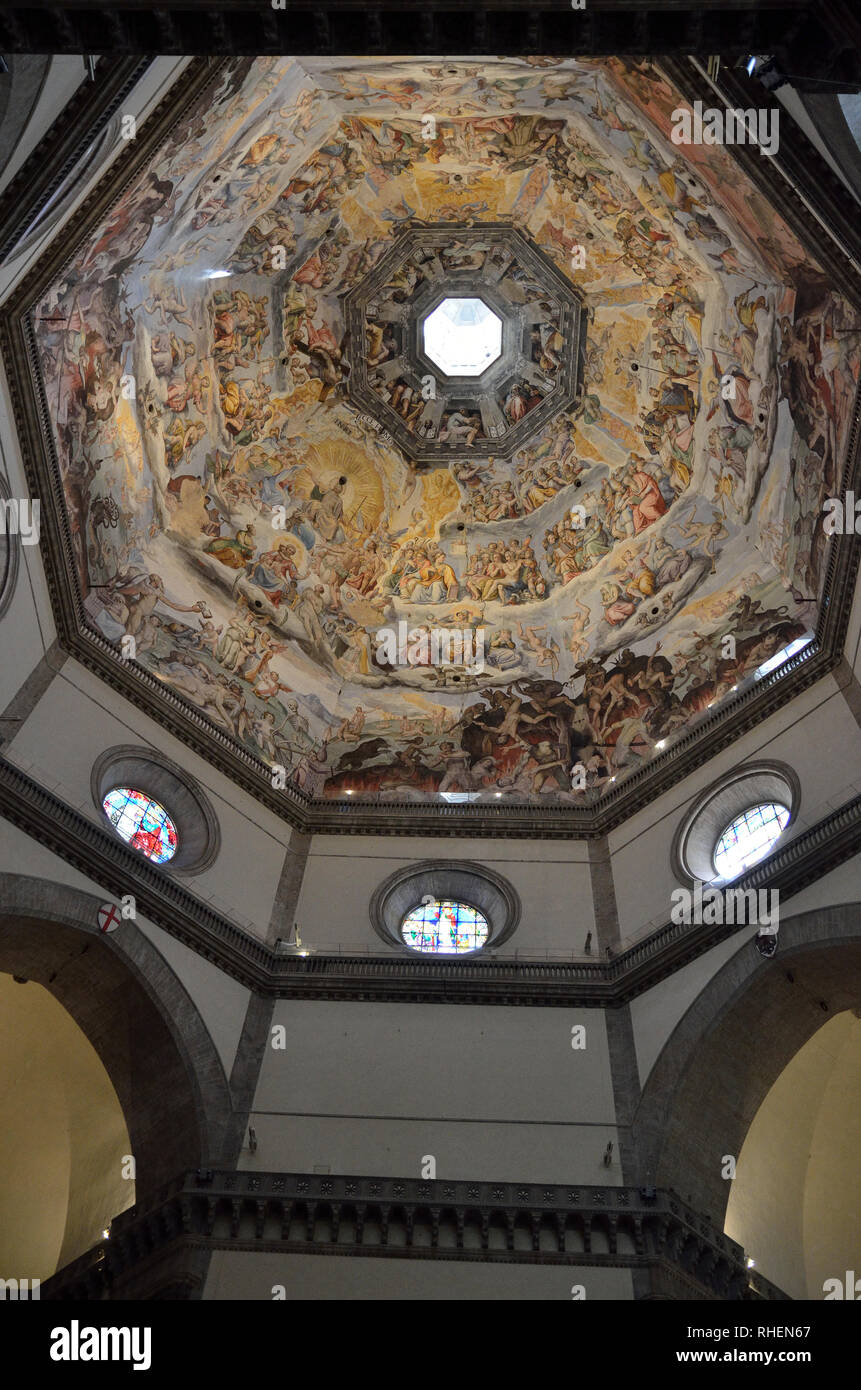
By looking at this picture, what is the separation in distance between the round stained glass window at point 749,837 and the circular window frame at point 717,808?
0.09 metres

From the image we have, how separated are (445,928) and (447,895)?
2.64ft

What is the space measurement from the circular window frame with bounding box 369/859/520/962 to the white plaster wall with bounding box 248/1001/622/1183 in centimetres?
195

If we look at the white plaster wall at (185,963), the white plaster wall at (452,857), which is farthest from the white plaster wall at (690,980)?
the white plaster wall at (185,963)

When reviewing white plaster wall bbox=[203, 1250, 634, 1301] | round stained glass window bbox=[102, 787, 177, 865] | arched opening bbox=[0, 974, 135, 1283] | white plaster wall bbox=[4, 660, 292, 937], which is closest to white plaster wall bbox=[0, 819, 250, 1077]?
white plaster wall bbox=[4, 660, 292, 937]

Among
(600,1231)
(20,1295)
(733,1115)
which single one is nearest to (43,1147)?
(20,1295)

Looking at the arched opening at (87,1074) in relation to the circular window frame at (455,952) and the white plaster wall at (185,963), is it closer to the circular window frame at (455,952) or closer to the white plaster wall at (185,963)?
the white plaster wall at (185,963)

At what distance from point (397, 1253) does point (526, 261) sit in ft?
68.9

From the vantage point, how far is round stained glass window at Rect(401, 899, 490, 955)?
2164 centimetres

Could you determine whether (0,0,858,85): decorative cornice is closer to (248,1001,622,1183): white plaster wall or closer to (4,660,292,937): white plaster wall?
(4,660,292,937): white plaster wall

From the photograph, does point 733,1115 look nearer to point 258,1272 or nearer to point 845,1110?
point 845,1110

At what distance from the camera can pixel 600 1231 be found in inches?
647

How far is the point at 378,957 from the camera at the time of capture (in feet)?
67.1

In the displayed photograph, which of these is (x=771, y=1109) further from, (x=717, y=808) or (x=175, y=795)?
(x=175, y=795)
